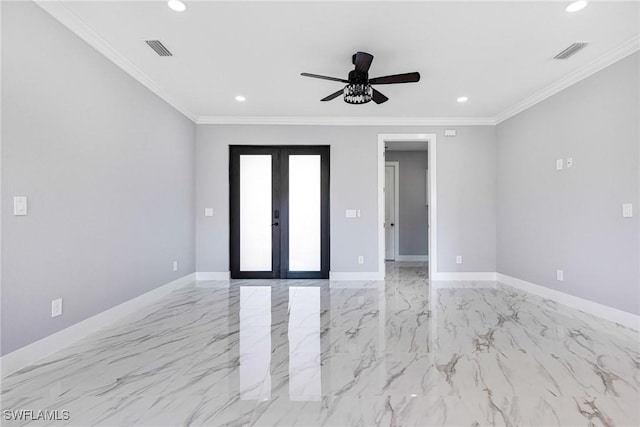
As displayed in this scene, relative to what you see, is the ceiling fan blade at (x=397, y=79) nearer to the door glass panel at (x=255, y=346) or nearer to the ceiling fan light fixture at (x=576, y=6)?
the ceiling fan light fixture at (x=576, y=6)

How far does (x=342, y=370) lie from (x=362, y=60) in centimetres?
246

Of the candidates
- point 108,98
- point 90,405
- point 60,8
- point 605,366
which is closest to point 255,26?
point 60,8

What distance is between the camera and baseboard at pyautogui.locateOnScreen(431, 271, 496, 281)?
501 cm

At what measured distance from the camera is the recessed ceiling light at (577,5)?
2262 millimetres

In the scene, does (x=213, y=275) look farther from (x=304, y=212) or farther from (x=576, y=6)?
(x=576, y=6)

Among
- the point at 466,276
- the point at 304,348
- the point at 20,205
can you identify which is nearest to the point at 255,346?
the point at 304,348

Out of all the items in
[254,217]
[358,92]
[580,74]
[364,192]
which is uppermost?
[580,74]

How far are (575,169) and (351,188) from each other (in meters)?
2.78

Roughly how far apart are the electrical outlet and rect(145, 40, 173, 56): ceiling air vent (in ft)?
7.37

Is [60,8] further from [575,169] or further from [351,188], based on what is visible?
[575,169]

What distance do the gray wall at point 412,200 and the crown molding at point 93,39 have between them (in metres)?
5.31

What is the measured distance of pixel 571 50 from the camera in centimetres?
293

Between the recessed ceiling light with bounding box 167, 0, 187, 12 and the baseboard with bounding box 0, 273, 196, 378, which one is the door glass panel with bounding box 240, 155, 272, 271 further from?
the recessed ceiling light with bounding box 167, 0, 187, 12

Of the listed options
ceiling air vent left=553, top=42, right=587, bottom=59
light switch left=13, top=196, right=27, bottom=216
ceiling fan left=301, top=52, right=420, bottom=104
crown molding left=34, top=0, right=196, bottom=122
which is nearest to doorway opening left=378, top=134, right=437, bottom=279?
ceiling air vent left=553, top=42, right=587, bottom=59
